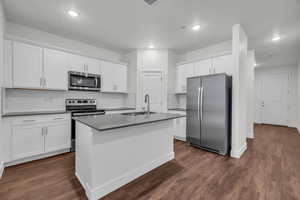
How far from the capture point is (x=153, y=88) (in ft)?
14.0

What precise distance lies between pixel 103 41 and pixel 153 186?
11.8ft

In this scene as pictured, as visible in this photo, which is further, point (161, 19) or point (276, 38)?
point (276, 38)

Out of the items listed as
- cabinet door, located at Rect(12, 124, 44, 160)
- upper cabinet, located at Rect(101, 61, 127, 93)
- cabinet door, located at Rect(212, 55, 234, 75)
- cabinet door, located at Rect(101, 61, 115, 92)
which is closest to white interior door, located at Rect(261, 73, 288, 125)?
cabinet door, located at Rect(212, 55, 234, 75)

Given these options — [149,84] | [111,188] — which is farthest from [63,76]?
[111,188]

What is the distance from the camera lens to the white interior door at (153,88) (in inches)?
167

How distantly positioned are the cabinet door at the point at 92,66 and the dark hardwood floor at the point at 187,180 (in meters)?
2.13

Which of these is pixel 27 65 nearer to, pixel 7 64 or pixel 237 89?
pixel 7 64

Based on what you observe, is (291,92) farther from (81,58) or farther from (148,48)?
(81,58)

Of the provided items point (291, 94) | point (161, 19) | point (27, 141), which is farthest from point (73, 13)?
point (291, 94)

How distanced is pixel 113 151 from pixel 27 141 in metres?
1.95

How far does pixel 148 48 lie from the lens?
421 cm

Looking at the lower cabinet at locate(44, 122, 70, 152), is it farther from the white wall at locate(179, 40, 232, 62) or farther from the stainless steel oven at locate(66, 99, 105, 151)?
the white wall at locate(179, 40, 232, 62)

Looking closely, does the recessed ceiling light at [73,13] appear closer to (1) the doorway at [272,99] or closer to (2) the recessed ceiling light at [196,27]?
(2) the recessed ceiling light at [196,27]

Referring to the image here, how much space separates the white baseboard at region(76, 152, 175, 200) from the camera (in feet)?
5.29
